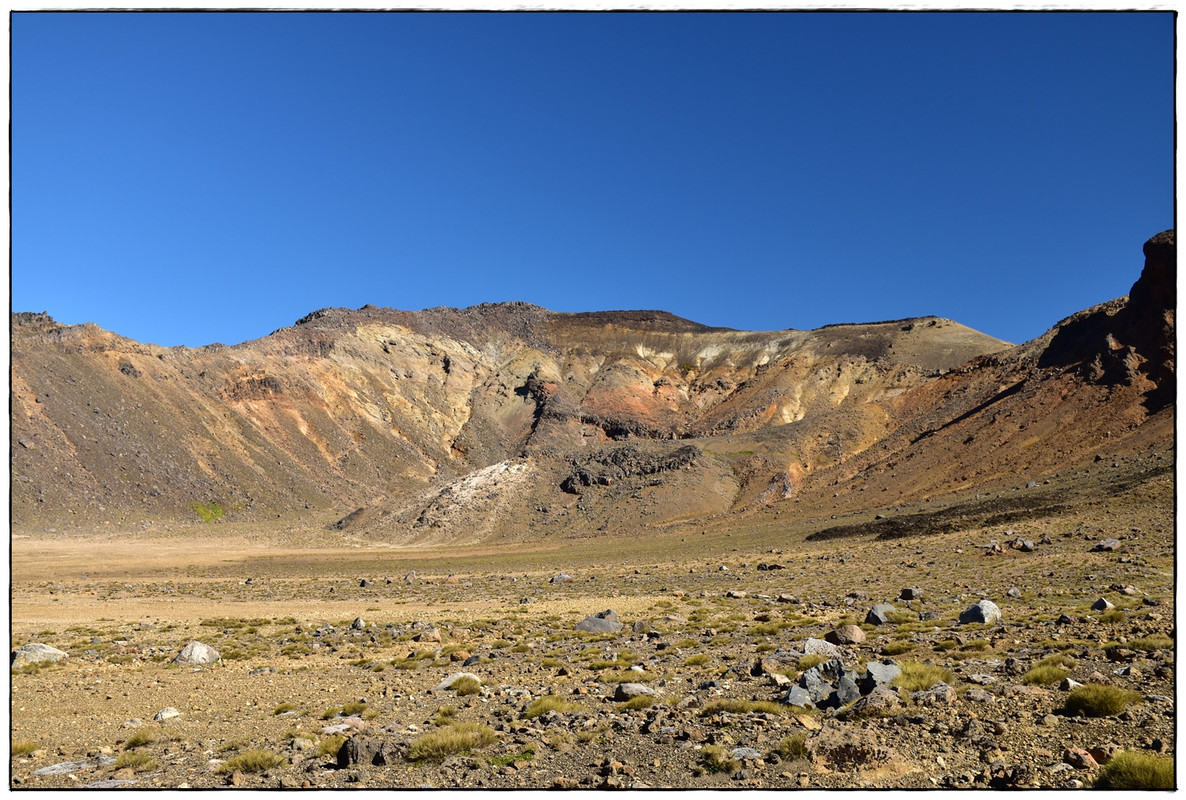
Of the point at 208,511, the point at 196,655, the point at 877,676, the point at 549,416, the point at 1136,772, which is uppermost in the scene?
the point at 549,416

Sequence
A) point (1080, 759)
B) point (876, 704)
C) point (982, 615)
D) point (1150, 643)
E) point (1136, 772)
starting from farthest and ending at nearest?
point (982, 615)
point (1150, 643)
point (876, 704)
point (1080, 759)
point (1136, 772)

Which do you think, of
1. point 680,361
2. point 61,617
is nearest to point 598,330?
point 680,361

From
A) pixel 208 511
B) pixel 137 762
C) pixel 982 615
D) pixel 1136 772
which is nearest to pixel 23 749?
pixel 137 762

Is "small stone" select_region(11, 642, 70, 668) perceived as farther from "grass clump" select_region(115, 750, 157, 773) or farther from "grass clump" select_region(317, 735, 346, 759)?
"grass clump" select_region(317, 735, 346, 759)

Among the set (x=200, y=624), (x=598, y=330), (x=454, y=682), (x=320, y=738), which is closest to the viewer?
(x=320, y=738)

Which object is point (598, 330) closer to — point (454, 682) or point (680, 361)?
point (680, 361)

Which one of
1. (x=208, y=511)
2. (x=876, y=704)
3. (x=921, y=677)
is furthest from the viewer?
(x=208, y=511)

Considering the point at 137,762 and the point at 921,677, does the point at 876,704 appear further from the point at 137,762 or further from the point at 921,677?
the point at 137,762
